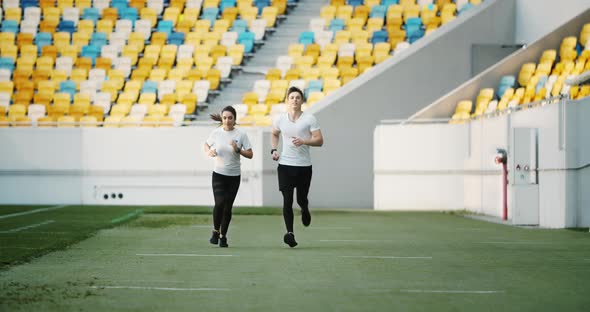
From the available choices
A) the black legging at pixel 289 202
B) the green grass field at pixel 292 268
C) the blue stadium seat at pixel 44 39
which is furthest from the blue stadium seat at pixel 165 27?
the black legging at pixel 289 202

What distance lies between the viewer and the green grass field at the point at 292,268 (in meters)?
5.54

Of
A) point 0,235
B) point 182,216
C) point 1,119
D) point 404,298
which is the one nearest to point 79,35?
point 1,119

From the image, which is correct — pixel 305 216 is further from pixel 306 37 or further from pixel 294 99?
pixel 306 37

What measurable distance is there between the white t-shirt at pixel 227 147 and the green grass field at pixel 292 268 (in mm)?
870

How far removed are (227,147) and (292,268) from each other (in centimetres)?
208

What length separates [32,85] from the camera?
869 inches

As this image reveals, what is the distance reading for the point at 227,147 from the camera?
29.5ft

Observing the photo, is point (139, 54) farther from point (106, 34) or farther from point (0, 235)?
point (0, 235)

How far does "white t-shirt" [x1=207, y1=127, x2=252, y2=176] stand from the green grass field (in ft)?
2.85

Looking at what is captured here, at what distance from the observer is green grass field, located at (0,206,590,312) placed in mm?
5543

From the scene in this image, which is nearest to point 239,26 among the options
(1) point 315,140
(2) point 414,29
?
(2) point 414,29

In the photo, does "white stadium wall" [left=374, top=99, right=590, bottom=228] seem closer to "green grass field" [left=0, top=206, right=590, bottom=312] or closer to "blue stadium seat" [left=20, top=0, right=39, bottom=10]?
"green grass field" [left=0, top=206, right=590, bottom=312]

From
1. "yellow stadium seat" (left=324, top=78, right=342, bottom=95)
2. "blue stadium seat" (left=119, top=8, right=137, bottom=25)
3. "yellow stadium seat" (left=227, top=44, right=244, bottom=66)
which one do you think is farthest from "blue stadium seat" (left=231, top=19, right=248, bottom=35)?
"yellow stadium seat" (left=324, top=78, right=342, bottom=95)

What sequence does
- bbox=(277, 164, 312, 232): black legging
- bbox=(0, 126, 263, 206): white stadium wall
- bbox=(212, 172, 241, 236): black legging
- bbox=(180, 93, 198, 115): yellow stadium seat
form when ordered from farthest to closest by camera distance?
bbox=(180, 93, 198, 115): yellow stadium seat
bbox=(0, 126, 263, 206): white stadium wall
bbox=(212, 172, 241, 236): black legging
bbox=(277, 164, 312, 232): black legging
